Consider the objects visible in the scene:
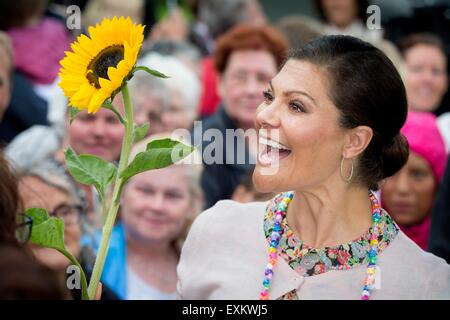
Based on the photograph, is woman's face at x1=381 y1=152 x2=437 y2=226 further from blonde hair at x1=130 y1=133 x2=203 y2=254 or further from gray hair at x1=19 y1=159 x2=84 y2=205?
gray hair at x1=19 y1=159 x2=84 y2=205

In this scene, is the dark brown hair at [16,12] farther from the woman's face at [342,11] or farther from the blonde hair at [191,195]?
the woman's face at [342,11]

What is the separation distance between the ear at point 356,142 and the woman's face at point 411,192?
1.28 meters

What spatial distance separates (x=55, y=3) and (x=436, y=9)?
2316 millimetres

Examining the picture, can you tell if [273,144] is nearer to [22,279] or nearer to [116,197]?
[116,197]

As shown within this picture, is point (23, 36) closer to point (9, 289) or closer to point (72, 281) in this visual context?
point (72, 281)

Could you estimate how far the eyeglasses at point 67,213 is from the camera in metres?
2.63

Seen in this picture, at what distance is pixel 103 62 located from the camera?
58.4 inches

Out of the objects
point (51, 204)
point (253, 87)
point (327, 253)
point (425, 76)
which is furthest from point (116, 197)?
point (425, 76)

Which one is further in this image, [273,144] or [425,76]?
[425,76]

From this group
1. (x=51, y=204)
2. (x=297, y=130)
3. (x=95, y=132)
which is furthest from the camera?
(x=95, y=132)

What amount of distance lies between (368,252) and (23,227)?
0.74m

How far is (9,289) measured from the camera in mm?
1159

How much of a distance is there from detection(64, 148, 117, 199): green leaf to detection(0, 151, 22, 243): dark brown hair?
0.12 metres
